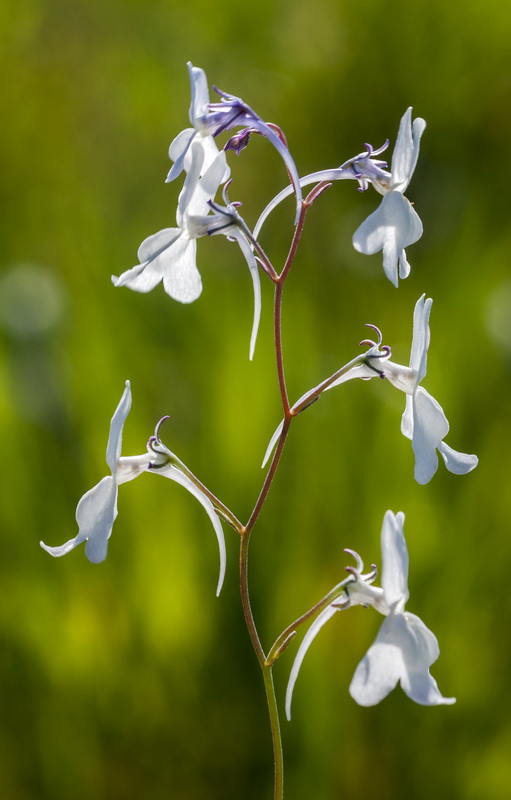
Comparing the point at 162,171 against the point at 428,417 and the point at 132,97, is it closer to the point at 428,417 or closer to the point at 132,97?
the point at 132,97

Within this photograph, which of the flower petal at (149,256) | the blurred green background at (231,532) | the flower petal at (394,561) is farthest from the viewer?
the blurred green background at (231,532)

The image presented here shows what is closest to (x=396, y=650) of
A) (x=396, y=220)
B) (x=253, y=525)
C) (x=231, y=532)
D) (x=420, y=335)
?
(x=253, y=525)

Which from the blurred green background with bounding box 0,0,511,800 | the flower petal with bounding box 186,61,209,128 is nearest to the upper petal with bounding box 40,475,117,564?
the flower petal with bounding box 186,61,209,128

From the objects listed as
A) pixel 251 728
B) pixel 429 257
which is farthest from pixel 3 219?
pixel 251 728

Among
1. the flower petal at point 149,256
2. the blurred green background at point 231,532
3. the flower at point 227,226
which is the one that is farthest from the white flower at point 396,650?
the blurred green background at point 231,532

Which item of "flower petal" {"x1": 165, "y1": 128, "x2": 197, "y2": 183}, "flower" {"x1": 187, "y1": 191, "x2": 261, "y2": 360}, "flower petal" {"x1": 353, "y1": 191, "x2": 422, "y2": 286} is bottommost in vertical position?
"flower petal" {"x1": 353, "y1": 191, "x2": 422, "y2": 286}

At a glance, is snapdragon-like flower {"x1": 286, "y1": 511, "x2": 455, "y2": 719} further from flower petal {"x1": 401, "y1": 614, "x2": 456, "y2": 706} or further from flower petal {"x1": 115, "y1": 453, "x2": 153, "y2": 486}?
flower petal {"x1": 115, "y1": 453, "x2": 153, "y2": 486}

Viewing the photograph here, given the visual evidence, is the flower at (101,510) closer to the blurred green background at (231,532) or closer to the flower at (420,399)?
the flower at (420,399)
